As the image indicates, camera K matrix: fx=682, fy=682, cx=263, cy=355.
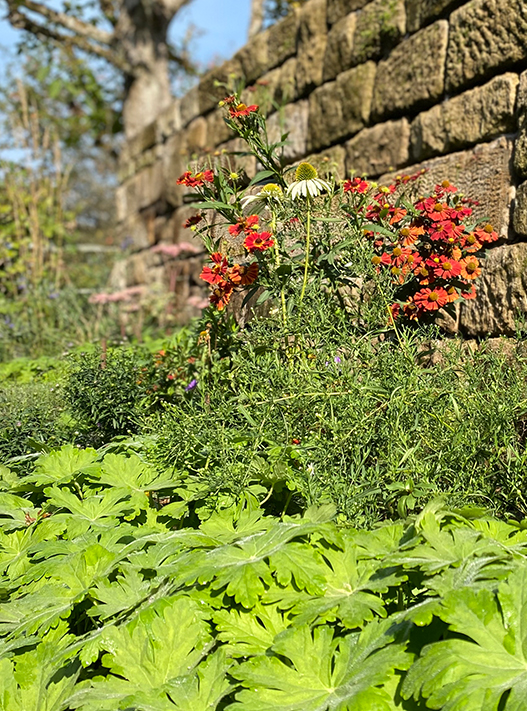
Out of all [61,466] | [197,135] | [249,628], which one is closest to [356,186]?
[61,466]

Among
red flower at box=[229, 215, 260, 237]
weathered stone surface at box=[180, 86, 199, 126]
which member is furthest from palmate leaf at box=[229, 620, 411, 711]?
weathered stone surface at box=[180, 86, 199, 126]

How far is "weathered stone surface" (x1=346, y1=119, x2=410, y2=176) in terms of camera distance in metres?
3.82

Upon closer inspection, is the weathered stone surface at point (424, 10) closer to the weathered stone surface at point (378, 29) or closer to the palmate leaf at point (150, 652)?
the weathered stone surface at point (378, 29)

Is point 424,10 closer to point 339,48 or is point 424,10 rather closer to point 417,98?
point 417,98

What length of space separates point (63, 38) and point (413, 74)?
296 inches

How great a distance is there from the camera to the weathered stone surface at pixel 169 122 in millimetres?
7070

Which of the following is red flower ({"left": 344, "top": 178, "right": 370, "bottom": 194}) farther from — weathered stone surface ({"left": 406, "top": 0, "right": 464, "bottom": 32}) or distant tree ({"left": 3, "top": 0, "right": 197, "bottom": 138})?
distant tree ({"left": 3, "top": 0, "right": 197, "bottom": 138})

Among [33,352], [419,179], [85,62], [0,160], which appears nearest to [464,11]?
[419,179]

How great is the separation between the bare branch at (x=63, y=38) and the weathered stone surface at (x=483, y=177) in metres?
6.67

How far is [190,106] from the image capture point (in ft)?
22.1

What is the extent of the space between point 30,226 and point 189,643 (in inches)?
243

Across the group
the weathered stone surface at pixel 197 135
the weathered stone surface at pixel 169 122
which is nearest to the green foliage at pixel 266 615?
the weathered stone surface at pixel 197 135

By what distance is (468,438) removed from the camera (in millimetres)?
2014

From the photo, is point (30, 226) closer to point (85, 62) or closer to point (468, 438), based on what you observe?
point (85, 62)
